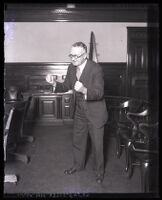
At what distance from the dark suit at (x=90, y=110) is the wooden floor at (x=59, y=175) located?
273 mm

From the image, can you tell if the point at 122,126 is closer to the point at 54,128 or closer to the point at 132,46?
the point at 54,128

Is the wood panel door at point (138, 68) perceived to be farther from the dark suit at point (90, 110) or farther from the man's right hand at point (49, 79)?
the man's right hand at point (49, 79)

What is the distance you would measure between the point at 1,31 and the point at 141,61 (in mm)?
5791

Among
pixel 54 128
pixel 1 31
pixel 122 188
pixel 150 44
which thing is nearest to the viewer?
pixel 1 31

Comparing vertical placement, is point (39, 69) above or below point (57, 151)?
above

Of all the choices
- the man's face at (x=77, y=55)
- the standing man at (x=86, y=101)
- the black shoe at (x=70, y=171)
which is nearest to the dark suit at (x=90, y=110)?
the standing man at (x=86, y=101)

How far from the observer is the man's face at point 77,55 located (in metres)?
3.01

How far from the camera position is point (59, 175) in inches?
141

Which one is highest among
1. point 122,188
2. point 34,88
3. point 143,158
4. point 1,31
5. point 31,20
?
point 31,20

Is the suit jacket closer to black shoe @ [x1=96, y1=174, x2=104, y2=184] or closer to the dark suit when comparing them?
the dark suit

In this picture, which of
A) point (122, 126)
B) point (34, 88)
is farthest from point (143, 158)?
point (34, 88)

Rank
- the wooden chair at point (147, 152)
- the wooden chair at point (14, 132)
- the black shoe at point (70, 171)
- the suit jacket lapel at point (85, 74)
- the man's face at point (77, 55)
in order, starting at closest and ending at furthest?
the wooden chair at point (147, 152), the man's face at point (77, 55), the suit jacket lapel at point (85, 74), the wooden chair at point (14, 132), the black shoe at point (70, 171)

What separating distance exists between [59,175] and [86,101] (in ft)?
3.65

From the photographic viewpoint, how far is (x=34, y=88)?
6.71 m
